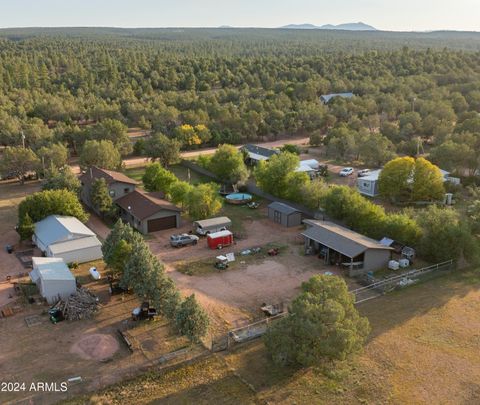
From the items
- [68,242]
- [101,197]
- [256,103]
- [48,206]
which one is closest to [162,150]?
[101,197]

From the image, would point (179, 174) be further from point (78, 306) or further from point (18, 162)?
point (78, 306)

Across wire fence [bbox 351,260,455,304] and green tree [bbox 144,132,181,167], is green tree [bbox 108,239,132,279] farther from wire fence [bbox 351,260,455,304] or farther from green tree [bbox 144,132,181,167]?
green tree [bbox 144,132,181,167]

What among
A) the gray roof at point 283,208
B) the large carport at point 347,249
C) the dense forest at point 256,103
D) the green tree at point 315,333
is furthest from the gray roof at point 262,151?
the green tree at point 315,333

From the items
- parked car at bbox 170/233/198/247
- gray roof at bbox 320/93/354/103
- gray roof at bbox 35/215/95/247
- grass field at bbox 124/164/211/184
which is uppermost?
gray roof at bbox 320/93/354/103

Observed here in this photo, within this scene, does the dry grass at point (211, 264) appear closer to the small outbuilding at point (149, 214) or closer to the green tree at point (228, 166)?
the small outbuilding at point (149, 214)

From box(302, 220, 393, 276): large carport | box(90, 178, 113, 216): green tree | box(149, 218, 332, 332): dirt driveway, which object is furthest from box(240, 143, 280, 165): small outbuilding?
box(302, 220, 393, 276): large carport

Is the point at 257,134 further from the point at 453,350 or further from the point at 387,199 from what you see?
the point at 453,350
